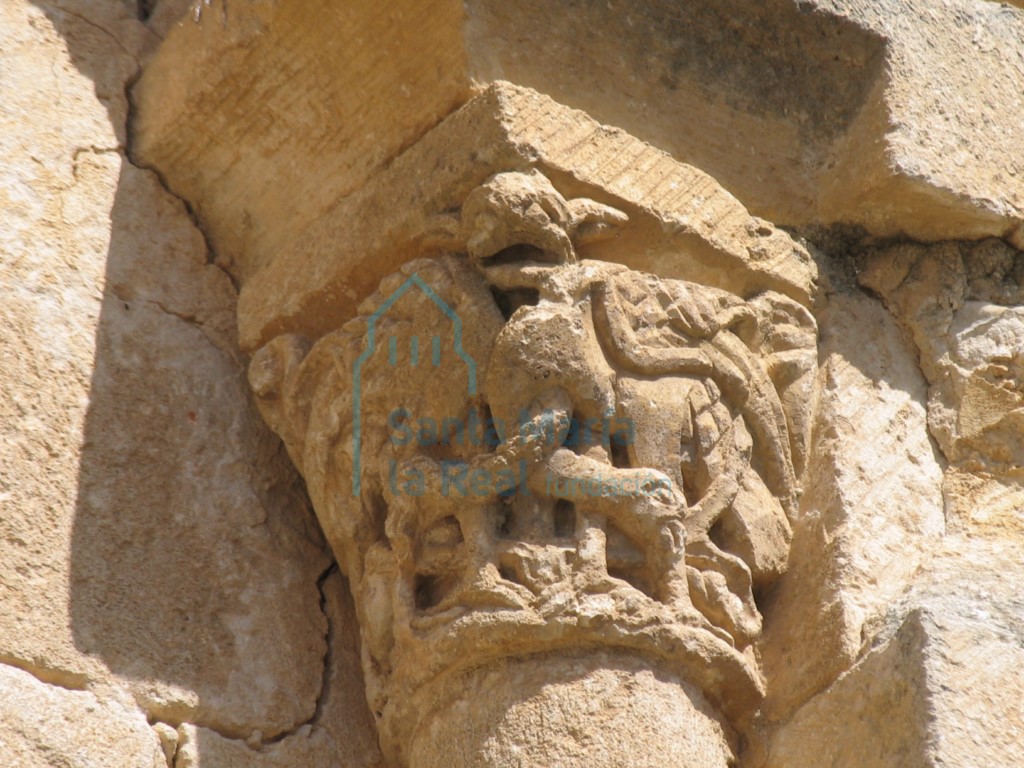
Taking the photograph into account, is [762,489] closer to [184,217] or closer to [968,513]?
Result: [968,513]

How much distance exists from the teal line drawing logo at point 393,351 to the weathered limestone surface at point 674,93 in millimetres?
278

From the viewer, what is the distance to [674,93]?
2.72m

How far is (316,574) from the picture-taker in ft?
9.14

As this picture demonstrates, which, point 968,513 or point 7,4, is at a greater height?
point 7,4

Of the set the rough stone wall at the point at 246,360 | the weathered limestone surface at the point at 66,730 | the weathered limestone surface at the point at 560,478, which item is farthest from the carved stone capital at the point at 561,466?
the weathered limestone surface at the point at 66,730

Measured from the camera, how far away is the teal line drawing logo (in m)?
2.45

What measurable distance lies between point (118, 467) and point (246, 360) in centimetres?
37

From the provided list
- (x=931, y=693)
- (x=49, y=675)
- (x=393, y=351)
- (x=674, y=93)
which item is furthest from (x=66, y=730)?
(x=674, y=93)

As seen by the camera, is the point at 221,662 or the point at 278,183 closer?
the point at 221,662

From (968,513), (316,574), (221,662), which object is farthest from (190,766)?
(968,513)

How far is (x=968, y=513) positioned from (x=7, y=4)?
2129mm

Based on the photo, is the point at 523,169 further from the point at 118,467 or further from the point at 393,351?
the point at 118,467

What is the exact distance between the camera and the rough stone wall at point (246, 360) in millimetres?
2430

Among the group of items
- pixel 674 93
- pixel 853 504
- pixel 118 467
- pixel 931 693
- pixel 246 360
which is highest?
pixel 674 93
